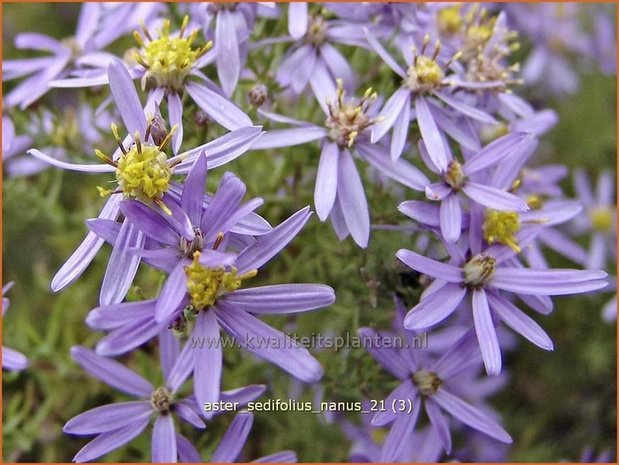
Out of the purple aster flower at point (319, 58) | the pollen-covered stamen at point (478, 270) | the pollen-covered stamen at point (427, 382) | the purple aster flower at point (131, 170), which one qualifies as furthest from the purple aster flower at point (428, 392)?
the purple aster flower at point (319, 58)

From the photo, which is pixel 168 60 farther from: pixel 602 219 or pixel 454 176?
pixel 602 219

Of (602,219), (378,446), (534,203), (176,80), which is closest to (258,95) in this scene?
(176,80)

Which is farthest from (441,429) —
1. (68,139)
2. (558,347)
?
(68,139)

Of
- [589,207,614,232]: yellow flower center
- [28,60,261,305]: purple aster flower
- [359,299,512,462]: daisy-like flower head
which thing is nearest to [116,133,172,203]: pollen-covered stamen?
[28,60,261,305]: purple aster flower

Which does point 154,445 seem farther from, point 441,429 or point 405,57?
point 405,57

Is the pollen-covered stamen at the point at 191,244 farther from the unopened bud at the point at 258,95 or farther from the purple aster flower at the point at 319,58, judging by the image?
the purple aster flower at the point at 319,58

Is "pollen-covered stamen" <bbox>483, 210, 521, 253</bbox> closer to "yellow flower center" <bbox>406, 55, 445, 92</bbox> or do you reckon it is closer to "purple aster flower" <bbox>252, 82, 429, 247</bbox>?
"purple aster flower" <bbox>252, 82, 429, 247</bbox>
